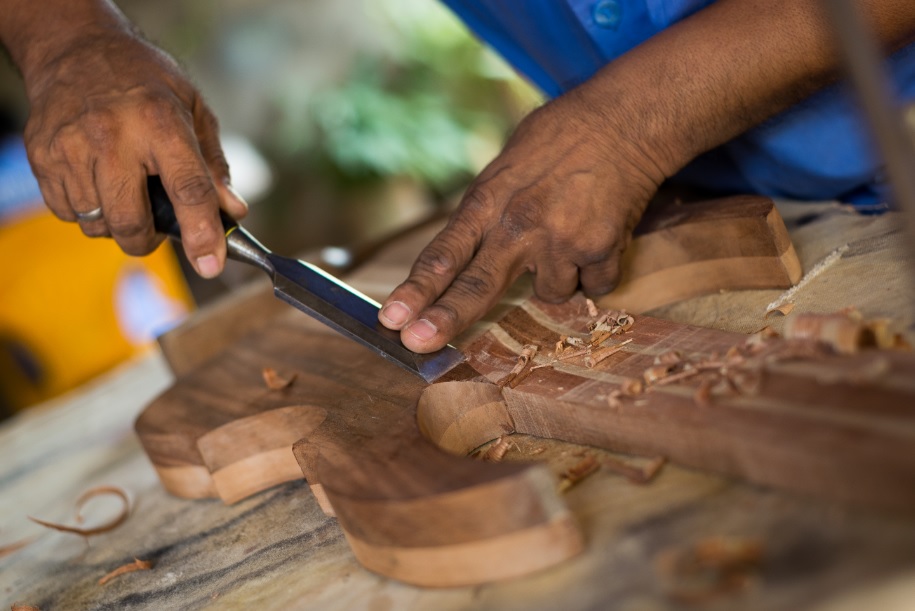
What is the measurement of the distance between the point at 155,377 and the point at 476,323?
4.88 feet

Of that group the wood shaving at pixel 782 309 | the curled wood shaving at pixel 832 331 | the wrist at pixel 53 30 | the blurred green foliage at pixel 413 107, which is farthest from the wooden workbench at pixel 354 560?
the blurred green foliage at pixel 413 107

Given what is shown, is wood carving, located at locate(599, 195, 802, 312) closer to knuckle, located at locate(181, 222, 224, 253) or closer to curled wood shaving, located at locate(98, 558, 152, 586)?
knuckle, located at locate(181, 222, 224, 253)

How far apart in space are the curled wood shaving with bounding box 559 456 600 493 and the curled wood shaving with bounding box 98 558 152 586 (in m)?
0.73

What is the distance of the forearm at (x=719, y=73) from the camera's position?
137 cm

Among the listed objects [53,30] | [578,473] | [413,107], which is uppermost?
[53,30]

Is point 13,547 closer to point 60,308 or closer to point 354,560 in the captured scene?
point 354,560

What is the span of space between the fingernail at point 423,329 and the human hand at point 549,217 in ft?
0.18

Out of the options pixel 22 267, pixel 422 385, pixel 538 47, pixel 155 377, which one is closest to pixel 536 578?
pixel 422 385

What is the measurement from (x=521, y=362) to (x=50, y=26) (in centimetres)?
125

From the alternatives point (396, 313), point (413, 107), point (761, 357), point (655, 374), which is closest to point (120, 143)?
point (396, 313)

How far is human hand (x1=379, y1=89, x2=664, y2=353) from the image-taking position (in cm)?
147

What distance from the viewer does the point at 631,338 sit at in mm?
1286

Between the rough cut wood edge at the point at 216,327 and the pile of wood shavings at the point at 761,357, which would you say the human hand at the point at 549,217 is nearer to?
the pile of wood shavings at the point at 761,357

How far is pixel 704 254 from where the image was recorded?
1.53 m
